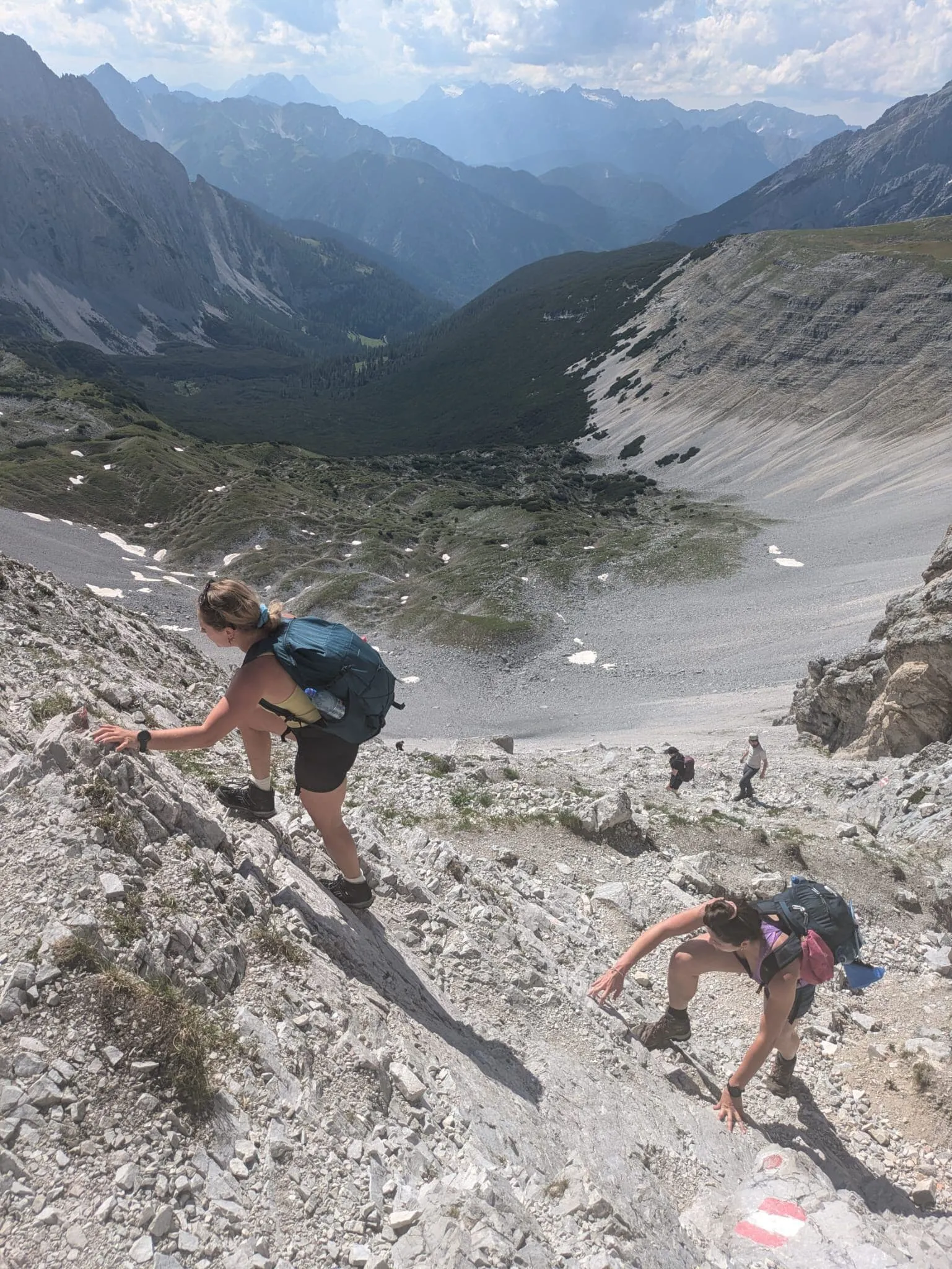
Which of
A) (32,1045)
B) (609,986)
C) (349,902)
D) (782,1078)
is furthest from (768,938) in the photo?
(32,1045)

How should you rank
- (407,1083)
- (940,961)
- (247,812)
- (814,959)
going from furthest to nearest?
(940,961) → (247,812) → (814,959) → (407,1083)

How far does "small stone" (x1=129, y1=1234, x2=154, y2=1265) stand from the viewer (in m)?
4.16

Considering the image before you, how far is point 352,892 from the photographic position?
27.2ft

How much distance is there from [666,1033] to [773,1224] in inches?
96.4

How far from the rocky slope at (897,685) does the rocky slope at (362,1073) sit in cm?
1533

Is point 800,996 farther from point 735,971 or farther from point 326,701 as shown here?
point 326,701

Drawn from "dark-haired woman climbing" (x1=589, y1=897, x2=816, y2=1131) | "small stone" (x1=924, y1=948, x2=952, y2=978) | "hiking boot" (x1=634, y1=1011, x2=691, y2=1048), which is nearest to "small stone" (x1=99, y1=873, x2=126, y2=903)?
"dark-haired woman climbing" (x1=589, y1=897, x2=816, y2=1131)

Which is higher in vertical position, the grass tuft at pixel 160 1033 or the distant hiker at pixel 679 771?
the grass tuft at pixel 160 1033

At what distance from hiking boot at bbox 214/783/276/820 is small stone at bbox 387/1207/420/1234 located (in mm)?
4430

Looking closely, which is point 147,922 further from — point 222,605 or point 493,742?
point 493,742

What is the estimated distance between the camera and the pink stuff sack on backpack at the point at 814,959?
7.91m

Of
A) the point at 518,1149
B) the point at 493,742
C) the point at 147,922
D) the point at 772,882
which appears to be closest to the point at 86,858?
the point at 147,922

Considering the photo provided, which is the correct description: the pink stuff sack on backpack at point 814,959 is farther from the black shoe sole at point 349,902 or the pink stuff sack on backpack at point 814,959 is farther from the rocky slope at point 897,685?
the rocky slope at point 897,685

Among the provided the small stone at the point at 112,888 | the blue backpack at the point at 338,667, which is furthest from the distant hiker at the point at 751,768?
the small stone at the point at 112,888
